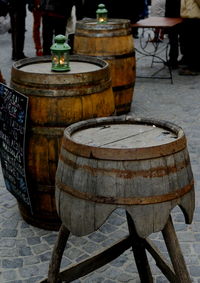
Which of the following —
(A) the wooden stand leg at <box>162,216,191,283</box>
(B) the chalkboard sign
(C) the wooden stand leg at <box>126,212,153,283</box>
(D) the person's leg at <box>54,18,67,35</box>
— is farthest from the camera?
(D) the person's leg at <box>54,18,67,35</box>

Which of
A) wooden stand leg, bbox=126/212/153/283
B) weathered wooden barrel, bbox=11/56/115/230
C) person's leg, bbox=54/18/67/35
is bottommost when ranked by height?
wooden stand leg, bbox=126/212/153/283

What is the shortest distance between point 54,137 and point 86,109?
0.94 ft

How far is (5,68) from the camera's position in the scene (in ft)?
32.1

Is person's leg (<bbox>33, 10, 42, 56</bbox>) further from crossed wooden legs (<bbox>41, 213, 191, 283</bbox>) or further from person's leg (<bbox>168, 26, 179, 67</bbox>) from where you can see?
crossed wooden legs (<bbox>41, 213, 191, 283</bbox>)

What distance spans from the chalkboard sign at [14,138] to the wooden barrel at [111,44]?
2.49 m

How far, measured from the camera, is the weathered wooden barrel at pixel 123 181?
8.39ft

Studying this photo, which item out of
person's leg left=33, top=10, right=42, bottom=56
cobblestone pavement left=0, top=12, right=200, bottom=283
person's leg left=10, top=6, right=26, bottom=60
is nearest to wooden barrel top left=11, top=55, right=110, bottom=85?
cobblestone pavement left=0, top=12, right=200, bottom=283

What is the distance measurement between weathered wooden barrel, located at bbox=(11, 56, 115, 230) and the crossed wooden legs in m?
0.87

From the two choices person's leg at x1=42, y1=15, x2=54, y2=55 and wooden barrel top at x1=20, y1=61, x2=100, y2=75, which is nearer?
wooden barrel top at x1=20, y1=61, x2=100, y2=75

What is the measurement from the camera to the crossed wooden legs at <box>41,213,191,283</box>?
8.93 feet

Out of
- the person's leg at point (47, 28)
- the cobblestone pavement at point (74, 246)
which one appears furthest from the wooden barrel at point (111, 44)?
the person's leg at point (47, 28)

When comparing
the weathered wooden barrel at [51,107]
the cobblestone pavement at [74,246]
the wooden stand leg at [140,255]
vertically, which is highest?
the weathered wooden barrel at [51,107]

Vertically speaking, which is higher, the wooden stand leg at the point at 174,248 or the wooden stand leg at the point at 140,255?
the wooden stand leg at the point at 174,248

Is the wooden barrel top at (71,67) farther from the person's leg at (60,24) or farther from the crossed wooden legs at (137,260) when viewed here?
the person's leg at (60,24)
